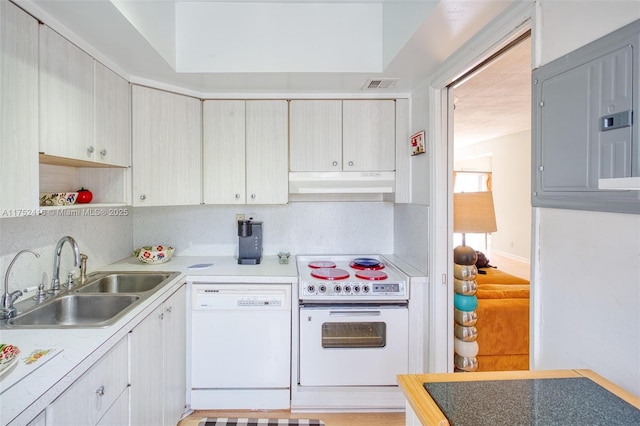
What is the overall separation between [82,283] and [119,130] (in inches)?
38.7

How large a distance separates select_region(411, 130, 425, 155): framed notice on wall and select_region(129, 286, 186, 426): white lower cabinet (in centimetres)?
194

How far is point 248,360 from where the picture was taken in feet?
6.62

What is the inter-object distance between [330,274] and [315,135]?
1.11 meters

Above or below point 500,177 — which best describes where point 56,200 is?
below

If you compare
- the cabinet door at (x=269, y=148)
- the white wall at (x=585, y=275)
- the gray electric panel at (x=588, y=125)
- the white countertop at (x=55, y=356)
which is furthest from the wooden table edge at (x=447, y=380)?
the cabinet door at (x=269, y=148)

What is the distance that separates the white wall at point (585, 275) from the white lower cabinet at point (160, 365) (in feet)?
5.72

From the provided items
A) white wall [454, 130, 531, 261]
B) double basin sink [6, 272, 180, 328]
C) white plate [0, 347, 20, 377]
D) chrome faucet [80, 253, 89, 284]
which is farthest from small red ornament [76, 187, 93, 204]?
white wall [454, 130, 531, 261]

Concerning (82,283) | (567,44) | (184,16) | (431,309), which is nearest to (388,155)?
(431,309)

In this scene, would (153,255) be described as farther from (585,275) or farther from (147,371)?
(585,275)

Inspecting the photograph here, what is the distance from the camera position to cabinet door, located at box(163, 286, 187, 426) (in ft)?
5.67

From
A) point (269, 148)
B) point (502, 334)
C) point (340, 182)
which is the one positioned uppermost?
point (269, 148)

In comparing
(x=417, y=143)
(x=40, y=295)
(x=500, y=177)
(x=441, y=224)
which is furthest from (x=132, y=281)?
(x=500, y=177)

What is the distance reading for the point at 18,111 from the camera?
3.83ft

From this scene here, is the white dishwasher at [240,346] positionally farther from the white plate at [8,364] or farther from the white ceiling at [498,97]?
the white ceiling at [498,97]
